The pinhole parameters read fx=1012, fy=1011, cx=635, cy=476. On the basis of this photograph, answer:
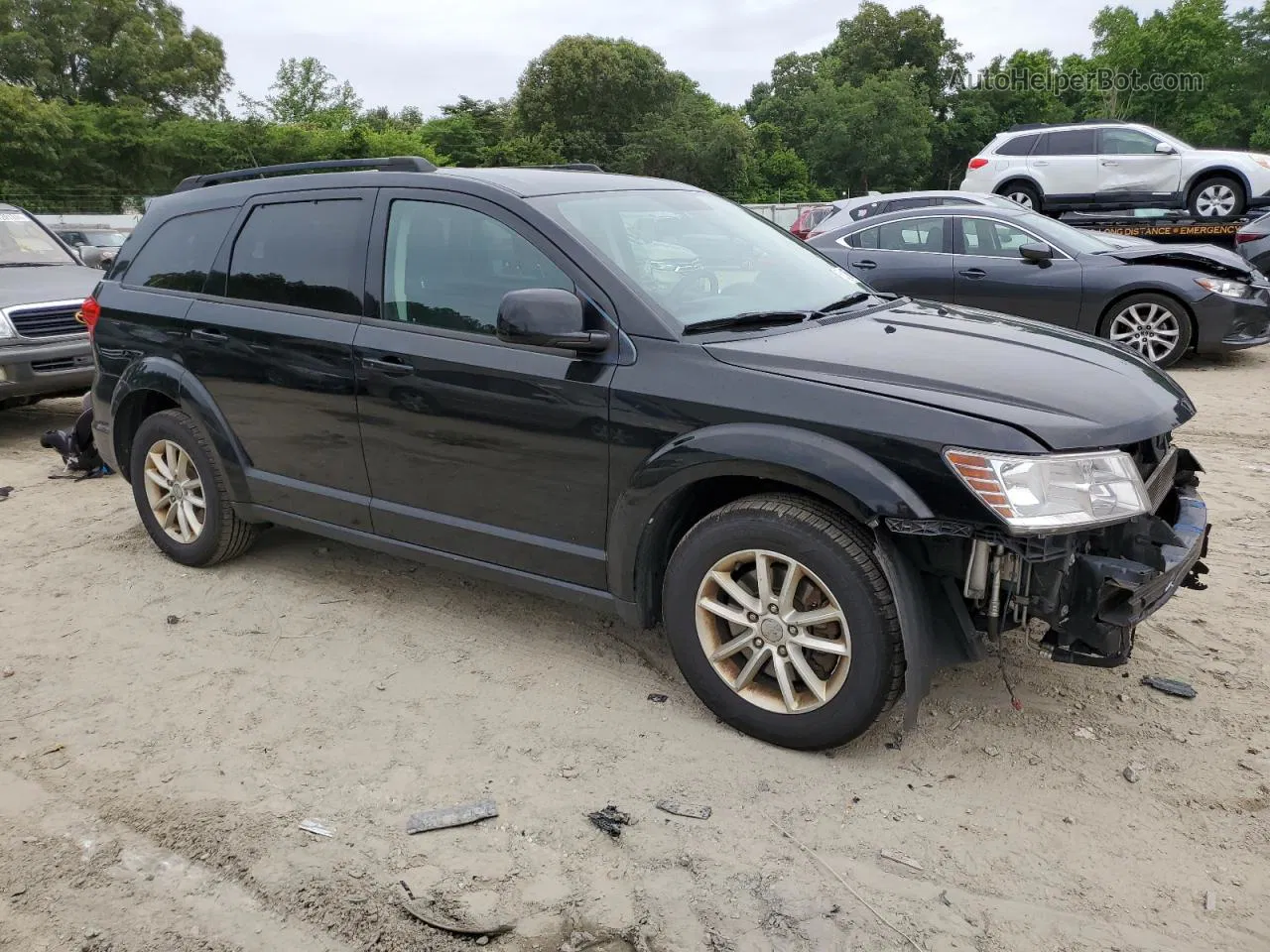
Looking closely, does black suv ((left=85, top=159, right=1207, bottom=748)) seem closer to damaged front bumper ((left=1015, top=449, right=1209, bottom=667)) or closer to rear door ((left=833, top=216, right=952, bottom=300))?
damaged front bumper ((left=1015, top=449, right=1209, bottom=667))

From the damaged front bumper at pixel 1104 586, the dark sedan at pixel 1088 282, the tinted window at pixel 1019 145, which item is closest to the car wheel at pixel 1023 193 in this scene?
the tinted window at pixel 1019 145

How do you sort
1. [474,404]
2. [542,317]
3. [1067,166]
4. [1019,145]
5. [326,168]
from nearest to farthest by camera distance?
[542,317]
[474,404]
[326,168]
[1067,166]
[1019,145]

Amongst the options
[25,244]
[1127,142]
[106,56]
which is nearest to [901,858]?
[25,244]

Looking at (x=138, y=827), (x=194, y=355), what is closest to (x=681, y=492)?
(x=138, y=827)

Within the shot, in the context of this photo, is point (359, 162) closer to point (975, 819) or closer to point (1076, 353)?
point (1076, 353)

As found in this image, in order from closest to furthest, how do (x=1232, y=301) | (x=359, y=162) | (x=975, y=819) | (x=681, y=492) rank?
(x=975, y=819) < (x=681, y=492) < (x=359, y=162) < (x=1232, y=301)

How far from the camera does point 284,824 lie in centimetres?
298

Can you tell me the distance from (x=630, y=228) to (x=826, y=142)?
5320cm

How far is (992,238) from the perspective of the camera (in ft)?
31.3

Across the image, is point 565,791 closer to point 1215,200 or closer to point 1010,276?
point 1010,276

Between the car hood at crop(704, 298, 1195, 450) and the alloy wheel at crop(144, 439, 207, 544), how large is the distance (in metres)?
2.87

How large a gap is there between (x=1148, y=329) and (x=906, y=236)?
2.37 meters

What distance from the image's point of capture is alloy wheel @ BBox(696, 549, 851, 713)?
308 centimetres

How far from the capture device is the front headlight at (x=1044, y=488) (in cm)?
275
